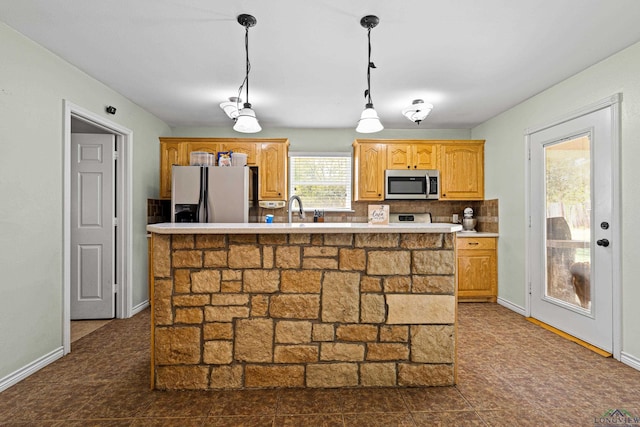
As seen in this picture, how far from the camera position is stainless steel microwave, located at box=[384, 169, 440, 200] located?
443 centimetres

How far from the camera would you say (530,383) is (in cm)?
213

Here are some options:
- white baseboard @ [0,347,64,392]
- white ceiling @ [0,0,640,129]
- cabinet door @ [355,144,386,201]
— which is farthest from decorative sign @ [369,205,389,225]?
white baseboard @ [0,347,64,392]

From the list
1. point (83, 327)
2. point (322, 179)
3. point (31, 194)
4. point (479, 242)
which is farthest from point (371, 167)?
point (83, 327)

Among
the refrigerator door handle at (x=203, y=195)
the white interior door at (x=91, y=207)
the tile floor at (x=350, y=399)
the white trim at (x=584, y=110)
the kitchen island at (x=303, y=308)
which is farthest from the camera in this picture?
the refrigerator door handle at (x=203, y=195)

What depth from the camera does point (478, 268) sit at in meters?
4.11

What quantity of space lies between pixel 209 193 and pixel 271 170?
94 cm

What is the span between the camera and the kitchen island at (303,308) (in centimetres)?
201

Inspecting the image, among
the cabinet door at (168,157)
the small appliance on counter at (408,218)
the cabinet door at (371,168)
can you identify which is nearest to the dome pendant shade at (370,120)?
the cabinet door at (371,168)

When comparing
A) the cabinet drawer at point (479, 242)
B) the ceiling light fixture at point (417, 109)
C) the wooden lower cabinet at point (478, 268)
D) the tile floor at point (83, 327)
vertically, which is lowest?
the tile floor at point (83, 327)

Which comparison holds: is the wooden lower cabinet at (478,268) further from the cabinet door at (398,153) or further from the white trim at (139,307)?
the white trim at (139,307)

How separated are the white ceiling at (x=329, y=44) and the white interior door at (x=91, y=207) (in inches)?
27.0

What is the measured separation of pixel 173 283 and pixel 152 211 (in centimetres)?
247

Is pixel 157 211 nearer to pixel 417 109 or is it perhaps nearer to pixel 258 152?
pixel 258 152

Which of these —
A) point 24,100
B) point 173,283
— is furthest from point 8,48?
point 173,283
